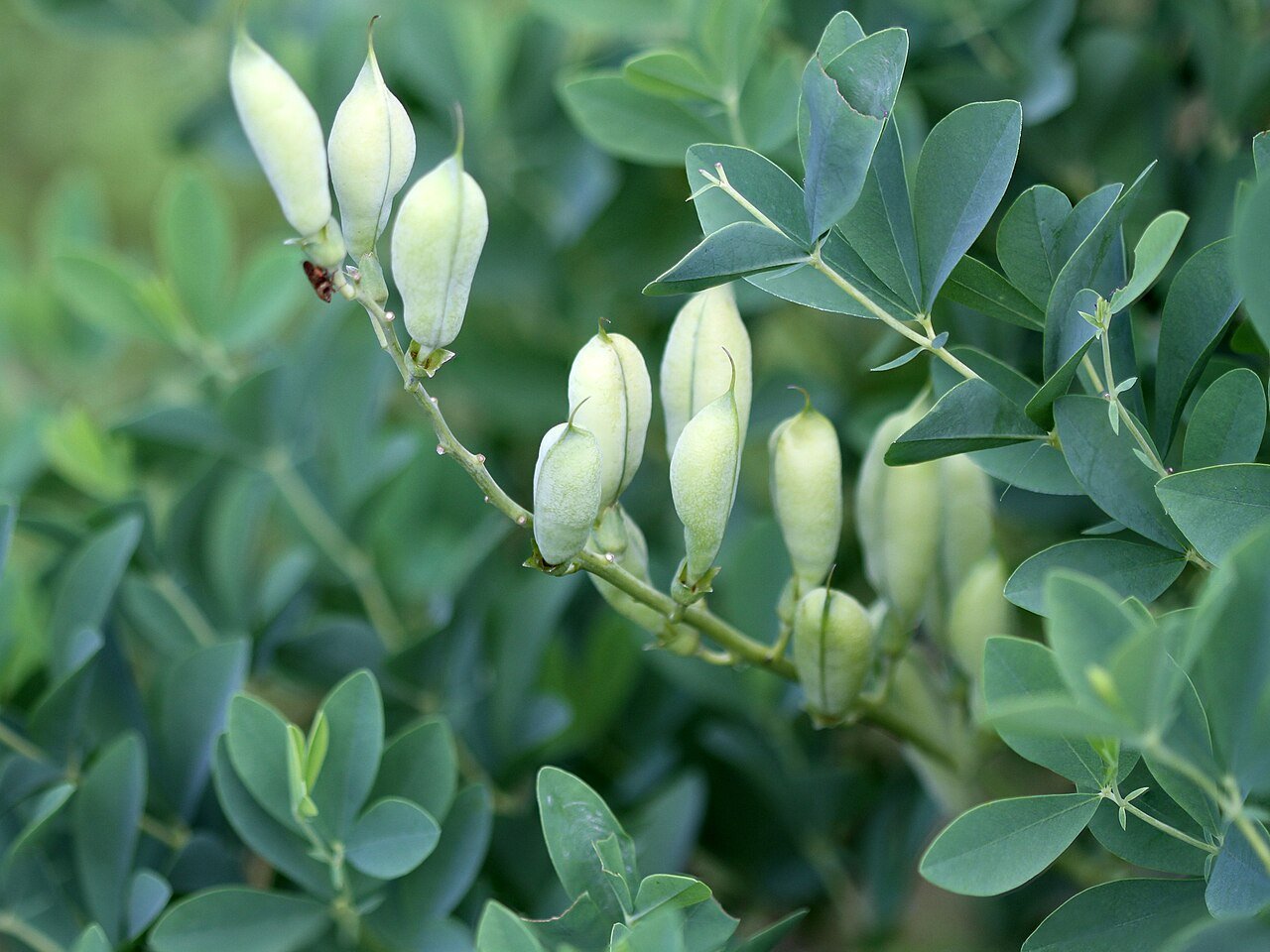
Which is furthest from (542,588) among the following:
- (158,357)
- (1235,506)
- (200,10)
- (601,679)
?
(158,357)

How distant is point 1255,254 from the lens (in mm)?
228

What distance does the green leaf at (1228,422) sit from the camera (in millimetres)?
292

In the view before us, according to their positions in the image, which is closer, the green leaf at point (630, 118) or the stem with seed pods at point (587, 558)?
the stem with seed pods at point (587, 558)

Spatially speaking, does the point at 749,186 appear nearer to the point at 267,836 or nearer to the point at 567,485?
the point at 567,485

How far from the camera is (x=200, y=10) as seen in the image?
0.68 meters

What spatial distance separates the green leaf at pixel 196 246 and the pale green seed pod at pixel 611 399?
1.09 feet

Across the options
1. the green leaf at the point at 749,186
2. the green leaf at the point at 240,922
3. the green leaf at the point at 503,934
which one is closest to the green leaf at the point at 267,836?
the green leaf at the point at 240,922

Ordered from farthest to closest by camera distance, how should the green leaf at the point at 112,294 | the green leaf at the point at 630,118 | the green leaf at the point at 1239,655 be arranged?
the green leaf at the point at 112,294, the green leaf at the point at 630,118, the green leaf at the point at 1239,655

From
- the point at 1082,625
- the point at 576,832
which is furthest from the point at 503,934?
the point at 1082,625

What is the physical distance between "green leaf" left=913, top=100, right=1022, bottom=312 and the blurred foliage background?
9cm

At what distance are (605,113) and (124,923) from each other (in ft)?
1.06

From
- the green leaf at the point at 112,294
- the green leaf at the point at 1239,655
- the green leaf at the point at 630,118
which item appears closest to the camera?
the green leaf at the point at 1239,655

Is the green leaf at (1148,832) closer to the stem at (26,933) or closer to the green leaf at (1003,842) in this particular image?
the green leaf at (1003,842)

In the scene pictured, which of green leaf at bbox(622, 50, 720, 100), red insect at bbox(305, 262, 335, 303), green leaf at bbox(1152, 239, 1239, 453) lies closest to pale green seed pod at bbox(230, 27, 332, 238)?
red insect at bbox(305, 262, 335, 303)
